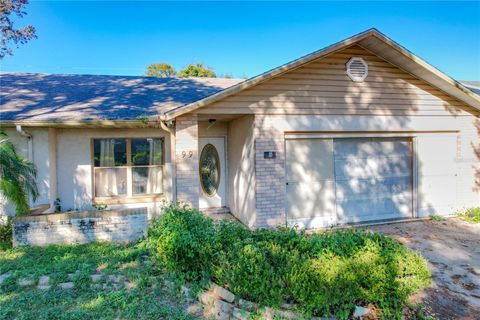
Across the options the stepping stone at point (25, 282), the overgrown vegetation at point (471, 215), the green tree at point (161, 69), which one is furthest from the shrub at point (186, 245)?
the green tree at point (161, 69)

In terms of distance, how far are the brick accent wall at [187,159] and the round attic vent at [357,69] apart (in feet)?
13.3

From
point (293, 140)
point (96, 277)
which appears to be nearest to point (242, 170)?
point (293, 140)

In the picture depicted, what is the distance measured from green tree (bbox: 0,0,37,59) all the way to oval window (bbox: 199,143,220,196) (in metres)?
6.15

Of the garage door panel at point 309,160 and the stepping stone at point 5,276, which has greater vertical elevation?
the garage door panel at point 309,160

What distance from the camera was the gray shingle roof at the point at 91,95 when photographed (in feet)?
23.5

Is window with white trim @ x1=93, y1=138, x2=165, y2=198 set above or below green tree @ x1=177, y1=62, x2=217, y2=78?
below

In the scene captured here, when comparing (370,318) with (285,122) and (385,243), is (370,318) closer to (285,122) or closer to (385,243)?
(385,243)

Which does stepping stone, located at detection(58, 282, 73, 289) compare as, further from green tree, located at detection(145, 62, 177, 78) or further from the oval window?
green tree, located at detection(145, 62, 177, 78)

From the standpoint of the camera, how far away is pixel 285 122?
6.95 m

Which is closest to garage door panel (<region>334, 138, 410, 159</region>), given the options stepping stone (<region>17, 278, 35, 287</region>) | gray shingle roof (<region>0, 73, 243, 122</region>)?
gray shingle roof (<region>0, 73, 243, 122</region>)

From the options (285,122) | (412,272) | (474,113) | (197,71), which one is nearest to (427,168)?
(474,113)

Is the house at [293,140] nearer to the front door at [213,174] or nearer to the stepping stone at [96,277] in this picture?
the front door at [213,174]

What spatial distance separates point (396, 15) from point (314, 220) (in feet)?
29.1

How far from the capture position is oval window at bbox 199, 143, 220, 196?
9.29 meters
